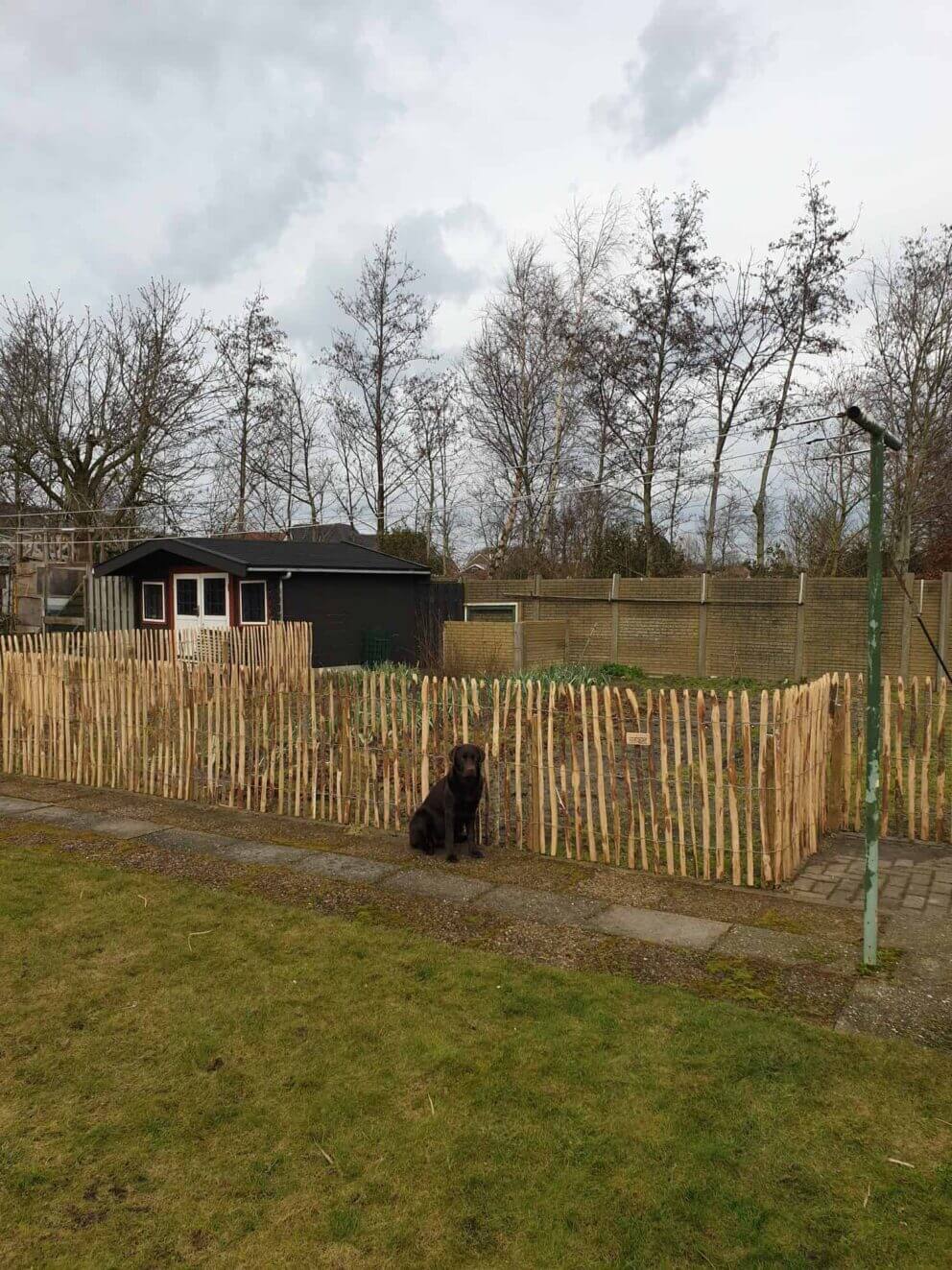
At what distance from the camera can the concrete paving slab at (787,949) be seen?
441 centimetres

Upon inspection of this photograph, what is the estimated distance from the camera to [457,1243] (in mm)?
2473

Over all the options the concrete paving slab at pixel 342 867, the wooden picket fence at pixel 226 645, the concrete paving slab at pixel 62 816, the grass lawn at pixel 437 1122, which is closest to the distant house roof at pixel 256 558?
the wooden picket fence at pixel 226 645

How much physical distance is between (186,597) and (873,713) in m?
20.8

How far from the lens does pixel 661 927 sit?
16.2 feet

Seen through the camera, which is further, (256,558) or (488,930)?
(256,558)

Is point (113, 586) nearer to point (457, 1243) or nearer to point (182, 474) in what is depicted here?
point (182, 474)

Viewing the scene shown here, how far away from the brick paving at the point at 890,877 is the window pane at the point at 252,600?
16.8m

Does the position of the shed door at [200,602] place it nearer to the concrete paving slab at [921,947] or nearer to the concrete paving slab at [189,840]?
the concrete paving slab at [189,840]

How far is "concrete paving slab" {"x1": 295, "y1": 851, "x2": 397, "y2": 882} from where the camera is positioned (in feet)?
19.6

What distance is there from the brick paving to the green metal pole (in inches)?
37.7

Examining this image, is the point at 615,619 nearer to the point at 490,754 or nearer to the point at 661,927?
the point at 490,754

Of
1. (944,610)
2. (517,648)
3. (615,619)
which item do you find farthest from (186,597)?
(944,610)

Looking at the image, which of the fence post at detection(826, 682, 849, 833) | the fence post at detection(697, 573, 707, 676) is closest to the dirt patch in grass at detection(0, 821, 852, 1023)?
the fence post at detection(826, 682, 849, 833)

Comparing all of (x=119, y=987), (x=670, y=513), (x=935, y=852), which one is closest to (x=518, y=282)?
(x=670, y=513)
